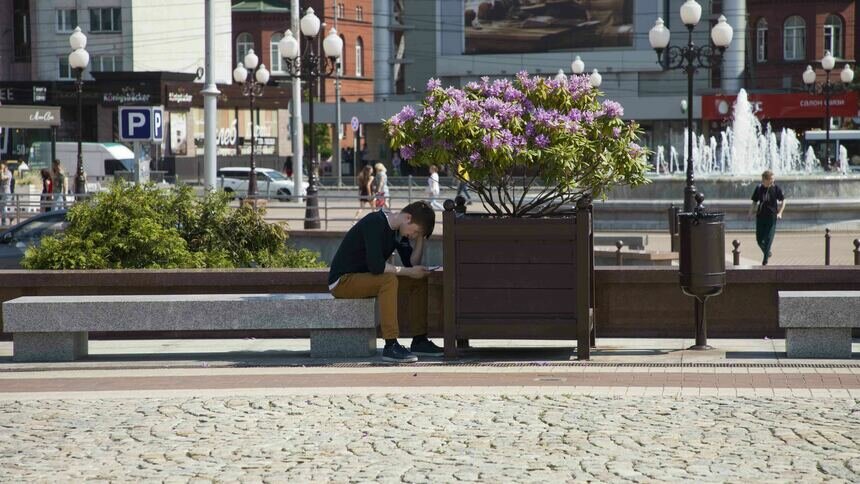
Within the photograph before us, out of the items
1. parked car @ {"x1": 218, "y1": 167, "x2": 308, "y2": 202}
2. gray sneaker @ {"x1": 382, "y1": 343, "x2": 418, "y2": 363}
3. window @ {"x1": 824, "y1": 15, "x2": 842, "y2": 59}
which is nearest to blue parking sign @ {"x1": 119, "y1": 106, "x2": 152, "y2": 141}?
gray sneaker @ {"x1": 382, "y1": 343, "x2": 418, "y2": 363}

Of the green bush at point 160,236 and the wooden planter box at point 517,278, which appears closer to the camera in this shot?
the wooden planter box at point 517,278

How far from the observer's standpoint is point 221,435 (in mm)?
8625

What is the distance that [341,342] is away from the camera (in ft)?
→ 39.7

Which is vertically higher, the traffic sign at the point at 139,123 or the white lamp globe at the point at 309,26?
the white lamp globe at the point at 309,26

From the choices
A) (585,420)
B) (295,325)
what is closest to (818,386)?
(585,420)

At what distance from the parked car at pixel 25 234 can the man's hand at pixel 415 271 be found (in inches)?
384

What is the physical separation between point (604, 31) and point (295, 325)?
69093 millimetres

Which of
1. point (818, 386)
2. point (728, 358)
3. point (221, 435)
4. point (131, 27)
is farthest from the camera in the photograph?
point (131, 27)

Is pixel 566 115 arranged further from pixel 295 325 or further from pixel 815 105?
pixel 815 105

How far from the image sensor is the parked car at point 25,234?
20.3m

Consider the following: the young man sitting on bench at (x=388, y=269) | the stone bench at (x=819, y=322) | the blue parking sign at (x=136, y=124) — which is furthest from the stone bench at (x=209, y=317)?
the blue parking sign at (x=136, y=124)

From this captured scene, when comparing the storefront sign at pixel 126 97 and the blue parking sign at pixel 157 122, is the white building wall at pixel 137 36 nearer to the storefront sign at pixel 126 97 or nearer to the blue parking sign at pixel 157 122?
the storefront sign at pixel 126 97

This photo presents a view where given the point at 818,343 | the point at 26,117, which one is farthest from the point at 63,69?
the point at 818,343

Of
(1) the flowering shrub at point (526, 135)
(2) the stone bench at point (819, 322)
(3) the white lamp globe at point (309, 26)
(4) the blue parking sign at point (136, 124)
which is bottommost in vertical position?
(2) the stone bench at point (819, 322)
